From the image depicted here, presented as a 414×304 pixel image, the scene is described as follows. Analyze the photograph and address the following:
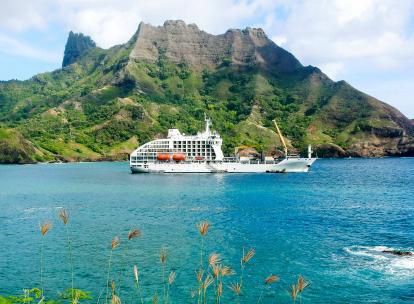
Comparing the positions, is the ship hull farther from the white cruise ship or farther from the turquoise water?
the turquoise water

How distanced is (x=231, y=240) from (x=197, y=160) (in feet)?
277

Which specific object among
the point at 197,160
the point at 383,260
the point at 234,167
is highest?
the point at 197,160

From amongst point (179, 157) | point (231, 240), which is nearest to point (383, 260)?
point (231, 240)

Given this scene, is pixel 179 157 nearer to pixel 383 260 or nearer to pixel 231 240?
pixel 231 240

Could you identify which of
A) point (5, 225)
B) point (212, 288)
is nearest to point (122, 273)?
point (212, 288)

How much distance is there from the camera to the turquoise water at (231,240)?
81.7ft

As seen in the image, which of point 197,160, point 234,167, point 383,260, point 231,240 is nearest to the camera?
point 383,260

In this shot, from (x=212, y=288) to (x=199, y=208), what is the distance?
97.7 feet

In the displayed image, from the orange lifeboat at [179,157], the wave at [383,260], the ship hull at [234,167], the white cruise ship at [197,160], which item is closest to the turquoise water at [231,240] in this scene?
the wave at [383,260]

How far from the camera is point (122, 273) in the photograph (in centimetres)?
2731

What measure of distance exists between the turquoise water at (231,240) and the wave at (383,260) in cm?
7

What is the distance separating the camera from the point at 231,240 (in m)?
36.1

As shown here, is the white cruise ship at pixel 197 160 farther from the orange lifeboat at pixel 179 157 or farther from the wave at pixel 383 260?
the wave at pixel 383 260

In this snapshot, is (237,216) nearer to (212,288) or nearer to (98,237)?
(98,237)
